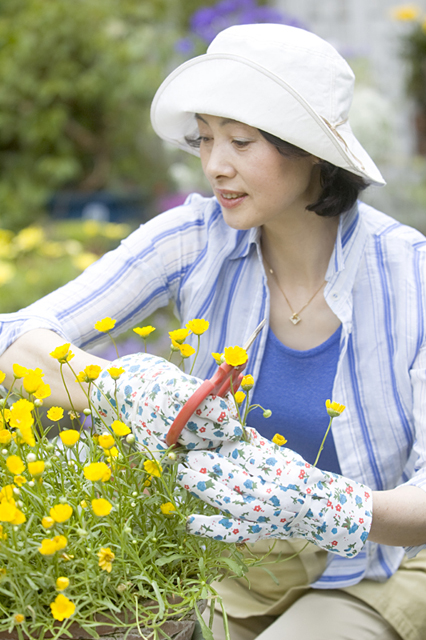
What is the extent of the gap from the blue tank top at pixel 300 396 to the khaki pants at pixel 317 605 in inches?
6.9

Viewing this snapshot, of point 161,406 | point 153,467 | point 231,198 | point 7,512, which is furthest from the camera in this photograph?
point 231,198

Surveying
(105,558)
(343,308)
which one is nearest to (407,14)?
(343,308)

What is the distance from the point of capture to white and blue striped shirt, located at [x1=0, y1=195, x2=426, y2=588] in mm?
1140

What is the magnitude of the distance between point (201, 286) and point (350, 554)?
2.01 ft

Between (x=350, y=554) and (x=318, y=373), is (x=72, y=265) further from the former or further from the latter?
(x=350, y=554)

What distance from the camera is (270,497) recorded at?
733mm

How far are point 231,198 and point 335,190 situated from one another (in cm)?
21

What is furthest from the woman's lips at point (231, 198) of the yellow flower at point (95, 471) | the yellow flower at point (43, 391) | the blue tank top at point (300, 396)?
the yellow flower at point (95, 471)

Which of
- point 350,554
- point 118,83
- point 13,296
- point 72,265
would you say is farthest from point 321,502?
point 118,83

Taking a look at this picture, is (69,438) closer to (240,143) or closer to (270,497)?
(270,497)

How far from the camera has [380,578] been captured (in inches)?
45.2

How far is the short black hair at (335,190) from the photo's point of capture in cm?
116

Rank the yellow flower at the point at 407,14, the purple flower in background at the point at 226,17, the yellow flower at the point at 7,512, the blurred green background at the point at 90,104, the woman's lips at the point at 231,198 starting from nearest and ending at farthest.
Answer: the yellow flower at the point at 7,512, the woman's lips at the point at 231,198, the purple flower in background at the point at 226,17, the yellow flower at the point at 407,14, the blurred green background at the point at 90,104

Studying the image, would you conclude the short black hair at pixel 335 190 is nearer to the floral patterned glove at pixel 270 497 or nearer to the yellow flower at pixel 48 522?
the floral patterned glove at pixel 270 497
